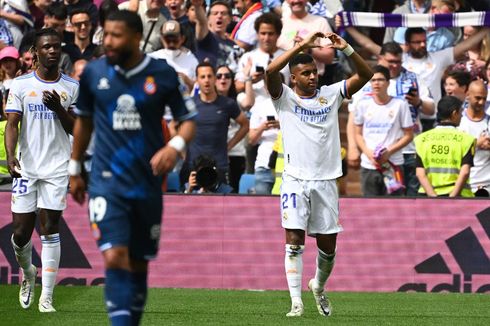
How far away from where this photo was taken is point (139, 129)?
8570 mm

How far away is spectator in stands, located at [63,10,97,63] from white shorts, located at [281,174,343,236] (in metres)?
6.80

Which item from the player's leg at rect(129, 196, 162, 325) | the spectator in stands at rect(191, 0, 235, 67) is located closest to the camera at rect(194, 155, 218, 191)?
the spectator in stands at rect(191, 0, 235, 67)

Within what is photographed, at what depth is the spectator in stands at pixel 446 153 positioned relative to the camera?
15.2 meters

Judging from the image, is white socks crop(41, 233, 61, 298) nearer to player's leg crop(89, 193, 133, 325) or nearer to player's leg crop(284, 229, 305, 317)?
player's leg crop(284, 229, 305, 317)

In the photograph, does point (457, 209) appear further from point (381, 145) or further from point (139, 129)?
point (139, 129)

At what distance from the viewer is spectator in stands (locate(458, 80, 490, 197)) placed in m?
15.9

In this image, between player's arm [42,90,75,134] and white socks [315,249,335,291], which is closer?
player's arm [42,90,75,134]

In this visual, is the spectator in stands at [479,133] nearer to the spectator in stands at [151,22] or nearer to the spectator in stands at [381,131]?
the spectator in stands at [381,131]

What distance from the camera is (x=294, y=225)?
39.4ft

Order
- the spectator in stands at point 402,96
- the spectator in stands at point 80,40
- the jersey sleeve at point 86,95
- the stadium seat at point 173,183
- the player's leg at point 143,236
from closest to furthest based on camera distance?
the player's leg at point 143,236, the jersey sleeve at point 86,95, the stadium seat at point 173,183, the spectator in stands at point 402,96, the spectator in stands at point 80,40

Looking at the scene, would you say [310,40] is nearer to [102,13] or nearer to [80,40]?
[102,13]

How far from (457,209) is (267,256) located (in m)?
Answer: 2.42

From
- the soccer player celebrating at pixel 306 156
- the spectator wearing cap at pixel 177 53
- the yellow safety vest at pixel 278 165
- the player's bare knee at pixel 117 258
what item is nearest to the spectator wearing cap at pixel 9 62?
the spectator wearing cap at pixel 177 53

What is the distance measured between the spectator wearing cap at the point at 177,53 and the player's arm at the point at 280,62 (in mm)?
5599
